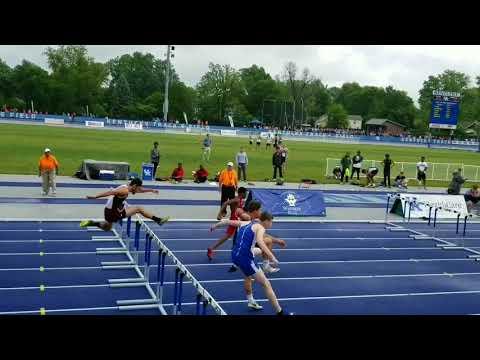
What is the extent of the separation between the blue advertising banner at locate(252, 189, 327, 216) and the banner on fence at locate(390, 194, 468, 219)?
271 centimetres

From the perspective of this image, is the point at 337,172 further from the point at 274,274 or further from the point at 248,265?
the point at 248,265

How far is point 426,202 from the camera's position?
17359 millimetres

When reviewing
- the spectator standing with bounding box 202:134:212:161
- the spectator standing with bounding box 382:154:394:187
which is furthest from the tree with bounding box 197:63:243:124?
the spectator standing with bounding box 382:154:394:187

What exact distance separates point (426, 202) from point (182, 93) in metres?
69.0

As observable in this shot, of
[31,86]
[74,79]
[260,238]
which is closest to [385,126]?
[74,79]

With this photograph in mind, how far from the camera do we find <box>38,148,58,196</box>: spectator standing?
16578mm

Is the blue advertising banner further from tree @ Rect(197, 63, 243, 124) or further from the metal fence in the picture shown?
tree @ Rect(197, 63, 243, 124)

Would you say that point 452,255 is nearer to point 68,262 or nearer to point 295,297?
point 295,297

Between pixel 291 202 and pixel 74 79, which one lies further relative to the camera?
pixel 74 79
